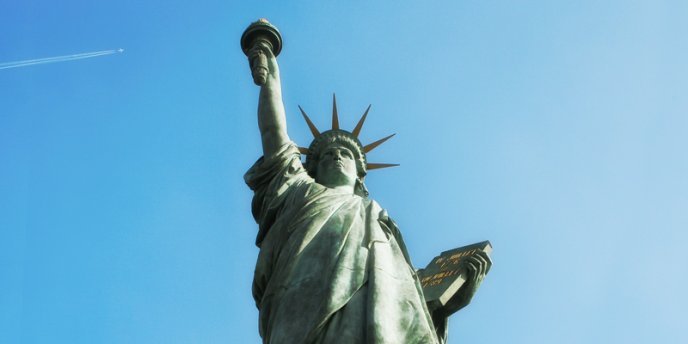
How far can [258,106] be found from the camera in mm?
10391

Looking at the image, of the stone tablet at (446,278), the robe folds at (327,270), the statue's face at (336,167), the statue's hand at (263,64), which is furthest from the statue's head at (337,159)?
the stone tablet at (446,278)

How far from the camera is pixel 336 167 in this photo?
33.2 ft

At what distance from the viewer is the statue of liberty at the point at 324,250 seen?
305 inches

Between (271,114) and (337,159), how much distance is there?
735 millimetres

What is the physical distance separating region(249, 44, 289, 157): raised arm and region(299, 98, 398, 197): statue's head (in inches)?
15.8

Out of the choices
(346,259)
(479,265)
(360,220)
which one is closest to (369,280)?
(346,259)

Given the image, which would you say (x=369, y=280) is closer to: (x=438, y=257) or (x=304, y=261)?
(x=304, y=261)

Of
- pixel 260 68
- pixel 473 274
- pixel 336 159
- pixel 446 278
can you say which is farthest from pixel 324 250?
pixel 260 68

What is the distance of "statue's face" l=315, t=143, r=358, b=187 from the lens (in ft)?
32.9

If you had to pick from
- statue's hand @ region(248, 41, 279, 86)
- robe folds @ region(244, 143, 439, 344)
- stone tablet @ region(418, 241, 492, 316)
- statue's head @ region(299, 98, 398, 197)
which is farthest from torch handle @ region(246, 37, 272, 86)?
stone tablet @ region(418, 241, 492, 316)

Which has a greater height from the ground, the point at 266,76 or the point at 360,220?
the point at 266,76

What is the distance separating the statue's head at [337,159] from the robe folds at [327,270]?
0.38m

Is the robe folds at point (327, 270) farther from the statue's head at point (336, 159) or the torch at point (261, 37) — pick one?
the torch at point (261, 37)

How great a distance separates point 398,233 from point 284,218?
96cm
